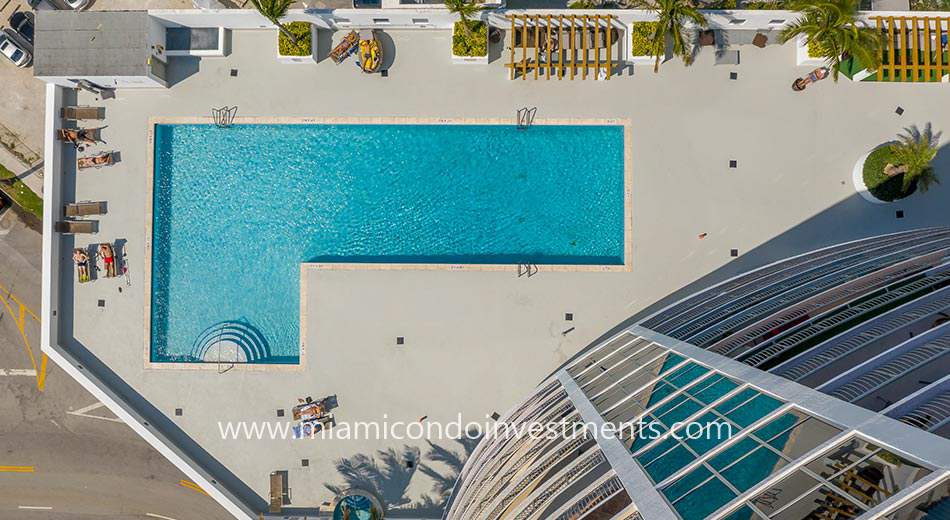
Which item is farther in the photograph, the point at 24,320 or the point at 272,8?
the point at 24,320

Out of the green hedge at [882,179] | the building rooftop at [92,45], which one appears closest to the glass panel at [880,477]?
the green hedge at [882,179]

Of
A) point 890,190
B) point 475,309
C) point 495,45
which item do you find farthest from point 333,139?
point 890,190

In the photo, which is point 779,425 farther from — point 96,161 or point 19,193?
point 19,193

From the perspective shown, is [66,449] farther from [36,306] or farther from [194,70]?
[194,70]

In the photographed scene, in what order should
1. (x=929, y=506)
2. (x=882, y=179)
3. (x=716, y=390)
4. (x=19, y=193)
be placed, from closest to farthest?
(x=929, y=506) < (x=716, y=390) < (x=882, y=179) < (x=19, y=193)

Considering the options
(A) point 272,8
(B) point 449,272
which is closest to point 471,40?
(A) point 272,8

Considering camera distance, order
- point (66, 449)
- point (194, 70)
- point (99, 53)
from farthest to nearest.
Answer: point (66, 449)
point (194, 70)
point (99, 53)

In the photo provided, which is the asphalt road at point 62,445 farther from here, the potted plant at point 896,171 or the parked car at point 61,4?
the potted plant at point 896,171
